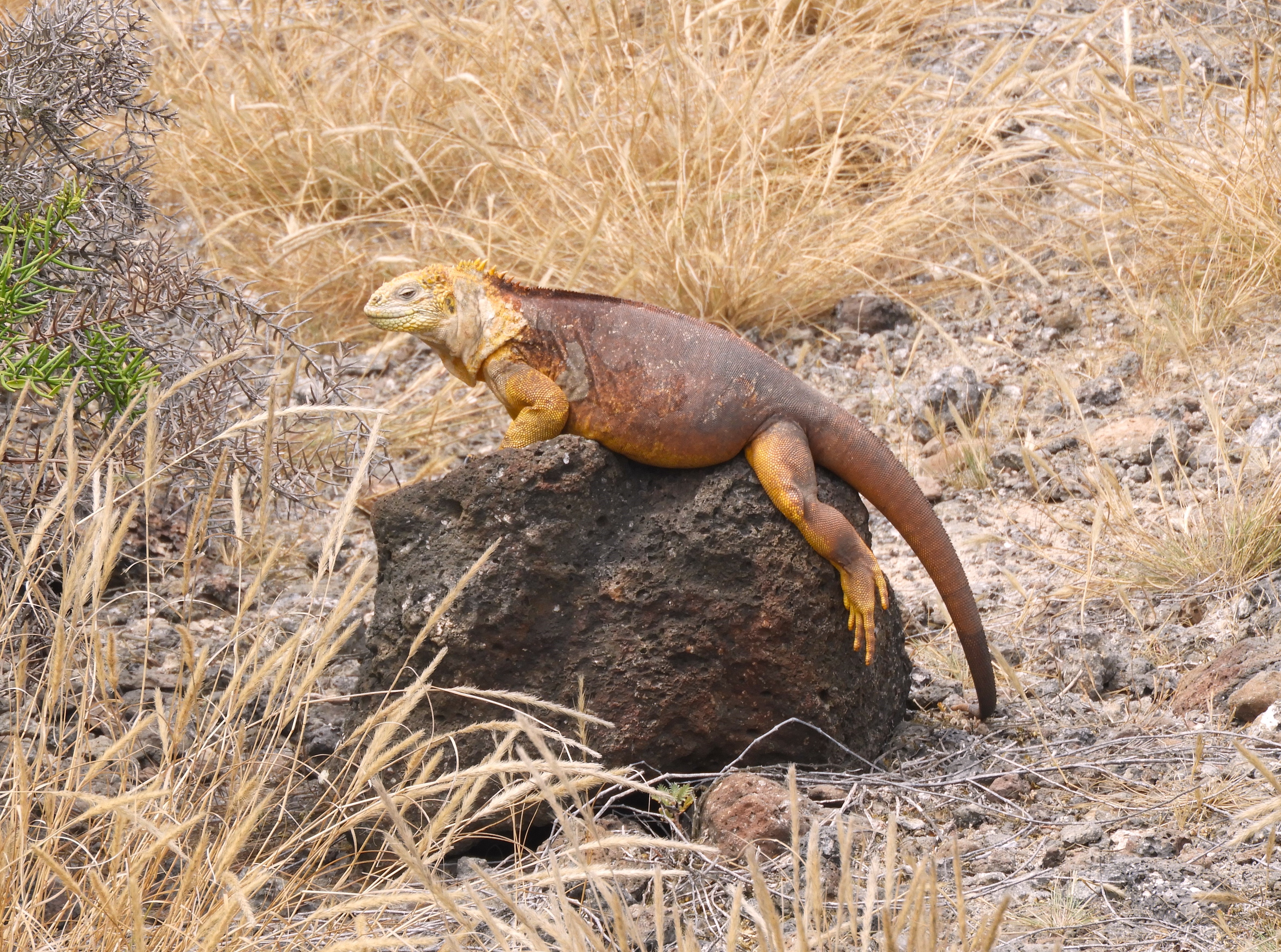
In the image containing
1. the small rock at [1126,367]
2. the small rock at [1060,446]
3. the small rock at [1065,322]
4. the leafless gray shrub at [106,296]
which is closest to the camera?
the leafless gray shrub at [106,296]

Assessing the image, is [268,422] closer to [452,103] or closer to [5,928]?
[5,928]

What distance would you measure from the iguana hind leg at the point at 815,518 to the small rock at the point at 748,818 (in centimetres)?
53

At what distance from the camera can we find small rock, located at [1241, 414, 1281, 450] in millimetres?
5305

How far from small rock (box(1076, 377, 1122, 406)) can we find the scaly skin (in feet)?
8.48

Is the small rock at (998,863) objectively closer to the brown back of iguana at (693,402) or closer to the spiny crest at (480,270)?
the brown back of iguana at (693,402)

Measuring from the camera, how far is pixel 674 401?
3602 mm

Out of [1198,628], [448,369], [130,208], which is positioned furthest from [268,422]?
[1198,628]

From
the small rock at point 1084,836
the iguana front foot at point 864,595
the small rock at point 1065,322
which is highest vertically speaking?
the iguana front foot at point 864,595

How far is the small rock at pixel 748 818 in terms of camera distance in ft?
10.7

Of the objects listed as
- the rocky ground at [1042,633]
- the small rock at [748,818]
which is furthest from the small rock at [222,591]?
the small rock at [748,818]

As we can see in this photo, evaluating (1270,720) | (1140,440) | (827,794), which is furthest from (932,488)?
(827,794)

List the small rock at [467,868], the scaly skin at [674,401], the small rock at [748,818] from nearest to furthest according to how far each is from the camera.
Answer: the small rock at [748,818], the small rock at [467,868], the scaly skin at [674,401]

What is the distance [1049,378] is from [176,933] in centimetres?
502

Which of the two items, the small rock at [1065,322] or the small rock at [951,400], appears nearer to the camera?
the small rock at [951,400]
